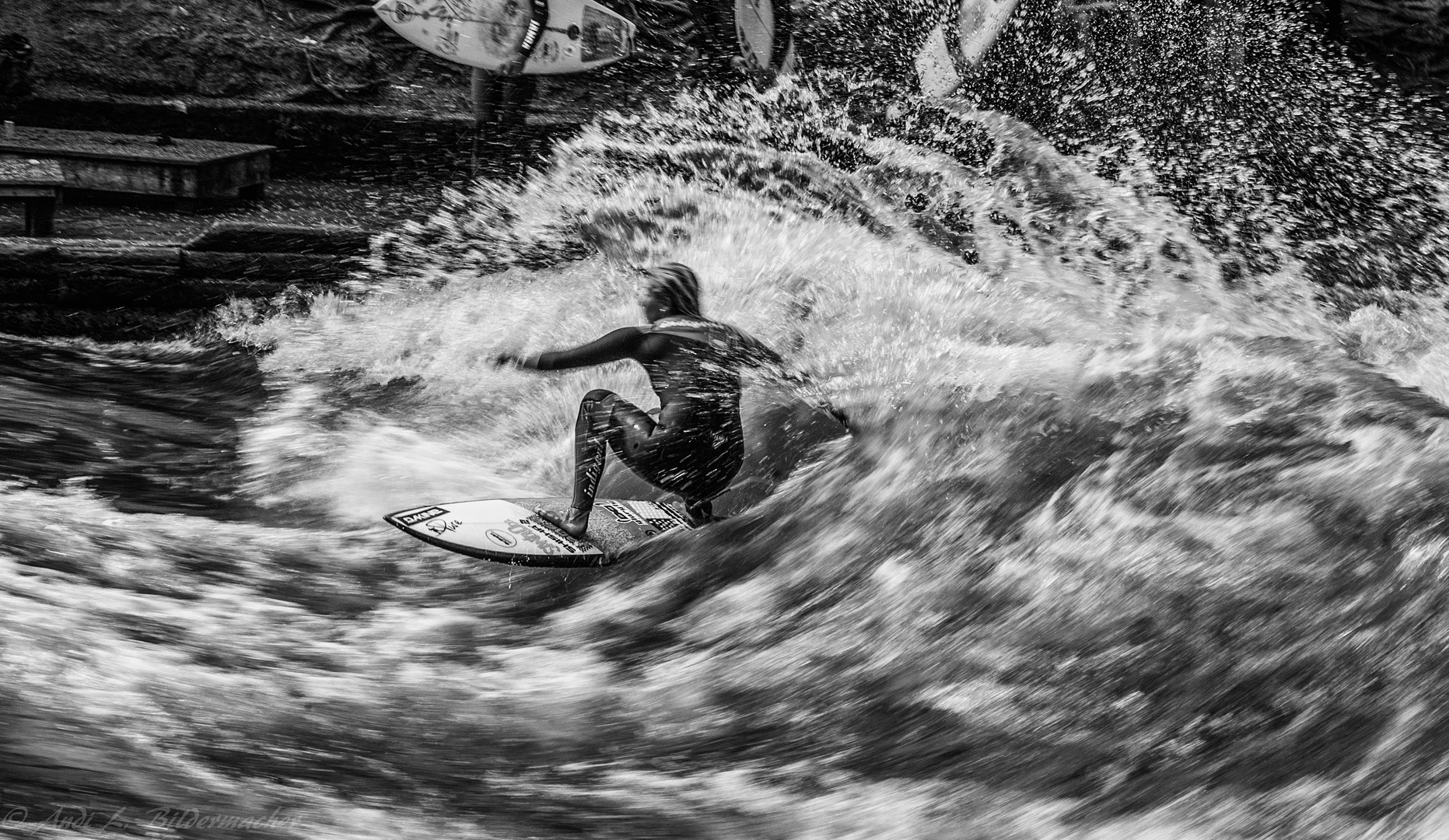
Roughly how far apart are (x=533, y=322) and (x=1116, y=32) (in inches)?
222

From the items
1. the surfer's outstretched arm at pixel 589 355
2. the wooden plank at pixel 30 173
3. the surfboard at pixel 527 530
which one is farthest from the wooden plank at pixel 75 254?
the surfer's outstretched arm at pixel 589 355

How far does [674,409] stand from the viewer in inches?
164

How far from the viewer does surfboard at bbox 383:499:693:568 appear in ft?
13.2

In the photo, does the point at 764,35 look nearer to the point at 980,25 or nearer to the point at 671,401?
the point at 980,25

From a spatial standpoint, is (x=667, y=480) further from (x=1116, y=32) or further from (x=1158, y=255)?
(x=1116, y=32)

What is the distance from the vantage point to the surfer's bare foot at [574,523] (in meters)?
4.18

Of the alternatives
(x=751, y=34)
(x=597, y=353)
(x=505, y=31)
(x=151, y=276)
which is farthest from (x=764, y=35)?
(x=597, y=353)

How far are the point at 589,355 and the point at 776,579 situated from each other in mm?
986

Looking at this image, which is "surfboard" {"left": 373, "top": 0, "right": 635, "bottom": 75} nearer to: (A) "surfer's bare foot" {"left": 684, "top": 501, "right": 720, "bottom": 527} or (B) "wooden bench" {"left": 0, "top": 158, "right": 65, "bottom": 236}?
(B) "wooden bench" {"left": 0, "top": 158, "right": 65, "bottom": 236}

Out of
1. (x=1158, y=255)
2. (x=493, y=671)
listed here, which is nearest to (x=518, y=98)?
(x=1158, y=255)

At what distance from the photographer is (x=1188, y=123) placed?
30.0 ft

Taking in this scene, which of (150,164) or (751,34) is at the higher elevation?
(751,34)

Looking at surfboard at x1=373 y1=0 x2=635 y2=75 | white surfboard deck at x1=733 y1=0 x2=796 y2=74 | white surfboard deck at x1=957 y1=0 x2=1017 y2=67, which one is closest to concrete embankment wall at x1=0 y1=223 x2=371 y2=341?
surfboard at x1=373 y1=0 x2=635 y2=75

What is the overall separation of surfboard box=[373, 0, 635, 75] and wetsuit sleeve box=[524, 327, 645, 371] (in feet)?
12.7
